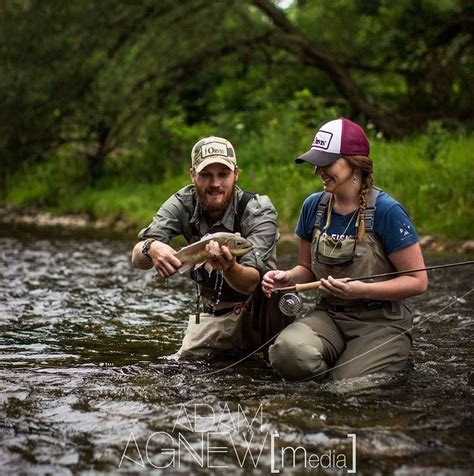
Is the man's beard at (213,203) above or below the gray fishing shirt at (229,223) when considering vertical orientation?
above

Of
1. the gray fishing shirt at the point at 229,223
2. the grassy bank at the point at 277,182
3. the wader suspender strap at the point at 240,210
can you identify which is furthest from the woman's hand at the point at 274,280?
the grassy bank at the point at 277,182

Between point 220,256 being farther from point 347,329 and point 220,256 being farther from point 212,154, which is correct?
point 347,329

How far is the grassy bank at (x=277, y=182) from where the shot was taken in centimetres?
1366

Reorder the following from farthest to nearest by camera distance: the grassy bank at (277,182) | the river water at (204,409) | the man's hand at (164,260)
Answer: the grassy bank at (277,182)
the man's hand at (164,260)
the river water at (204,409)

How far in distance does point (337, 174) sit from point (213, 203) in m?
0.99

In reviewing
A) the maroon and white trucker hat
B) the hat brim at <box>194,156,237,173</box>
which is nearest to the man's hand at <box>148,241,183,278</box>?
the hat brim at <box>194,156,237,173</box>

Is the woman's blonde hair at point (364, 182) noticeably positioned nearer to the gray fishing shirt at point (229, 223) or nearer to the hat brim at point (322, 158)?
the hat brim at point (322, 158)

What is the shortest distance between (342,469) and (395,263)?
5.98ft

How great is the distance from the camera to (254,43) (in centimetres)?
2020

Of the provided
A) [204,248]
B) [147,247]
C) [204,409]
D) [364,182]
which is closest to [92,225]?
[147,247]

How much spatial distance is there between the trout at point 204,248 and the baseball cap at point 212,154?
66cm

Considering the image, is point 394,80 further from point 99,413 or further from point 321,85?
point 99,413

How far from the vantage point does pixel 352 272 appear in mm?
5520

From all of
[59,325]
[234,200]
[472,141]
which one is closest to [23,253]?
[59,325]
